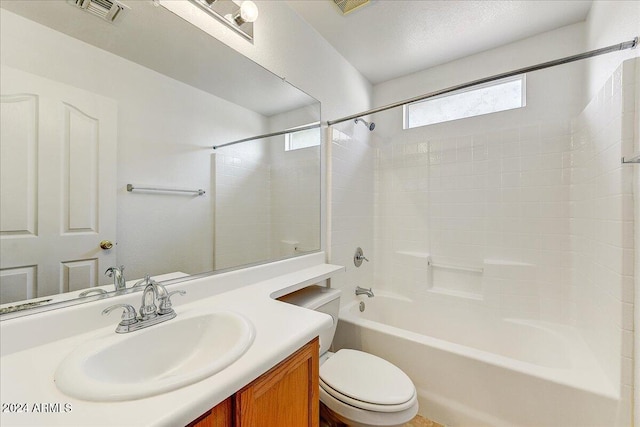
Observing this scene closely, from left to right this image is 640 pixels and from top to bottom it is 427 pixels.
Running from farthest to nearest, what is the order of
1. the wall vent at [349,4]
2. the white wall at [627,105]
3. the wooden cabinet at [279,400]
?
the wall vent at [349,4], the white wall at [627,105], the wooden cabinet at [279,400]

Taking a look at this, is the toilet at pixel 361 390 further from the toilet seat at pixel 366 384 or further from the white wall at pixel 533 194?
the white wall at pixel 533 194

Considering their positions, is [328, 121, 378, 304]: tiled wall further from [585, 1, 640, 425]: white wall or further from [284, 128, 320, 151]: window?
[585, 1, 640, 425]: white wall

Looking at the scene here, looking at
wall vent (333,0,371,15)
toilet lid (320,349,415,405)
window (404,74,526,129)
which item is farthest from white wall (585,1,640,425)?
wall vent (333,0,371,15)

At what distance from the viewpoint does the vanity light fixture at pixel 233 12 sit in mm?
1200

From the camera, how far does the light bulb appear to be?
4.07 feet

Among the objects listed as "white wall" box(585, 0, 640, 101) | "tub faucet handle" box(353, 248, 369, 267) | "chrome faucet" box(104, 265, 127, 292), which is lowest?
"tub faucet handle" box(353, 248, 369, 267)

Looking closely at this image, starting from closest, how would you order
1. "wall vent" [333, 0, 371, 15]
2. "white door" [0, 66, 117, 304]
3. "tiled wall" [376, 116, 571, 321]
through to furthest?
1. "white door" [0, 66, 117, 304]
2. "wall vent" [333, 0, 371, 15]
3. "tiled wall" [376, 116, 571, 321]

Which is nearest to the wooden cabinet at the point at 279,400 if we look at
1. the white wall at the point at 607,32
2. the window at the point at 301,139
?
the window at the point at 301,139

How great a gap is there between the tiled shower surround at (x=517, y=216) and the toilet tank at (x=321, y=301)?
0.47 m

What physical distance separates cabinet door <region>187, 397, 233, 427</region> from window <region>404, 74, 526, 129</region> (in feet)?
8.28

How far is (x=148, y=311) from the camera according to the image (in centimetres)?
83

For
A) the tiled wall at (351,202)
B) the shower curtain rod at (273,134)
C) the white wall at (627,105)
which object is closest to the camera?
the white wall at (627,105)

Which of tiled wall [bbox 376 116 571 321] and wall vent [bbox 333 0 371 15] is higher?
wall vent [bbox 333 0 371 15]

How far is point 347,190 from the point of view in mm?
2137
